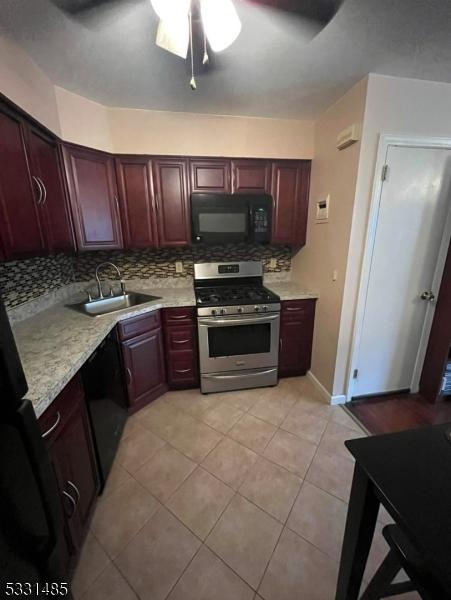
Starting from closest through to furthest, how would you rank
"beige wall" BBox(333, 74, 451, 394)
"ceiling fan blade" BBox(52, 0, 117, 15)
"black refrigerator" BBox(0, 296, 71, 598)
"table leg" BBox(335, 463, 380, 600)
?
"black refrigerator" BBox(0, 296, 71, 598), "table leg" BBox(335, 463, 380, 600), "ceiling fan blade" BBox(52, 0, 117, 15), "beige wall" BBox(333, 74, 451, 394)

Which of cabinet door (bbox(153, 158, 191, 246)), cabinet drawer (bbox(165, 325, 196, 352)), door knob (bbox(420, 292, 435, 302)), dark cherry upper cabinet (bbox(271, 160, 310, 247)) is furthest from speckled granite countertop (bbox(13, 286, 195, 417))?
door knob (bbox(420, 292, 435, 302))

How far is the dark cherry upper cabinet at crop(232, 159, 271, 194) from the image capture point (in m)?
2.25

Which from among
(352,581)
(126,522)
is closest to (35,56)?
(126,522)

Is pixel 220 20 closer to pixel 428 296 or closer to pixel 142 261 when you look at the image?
pixel 142 261

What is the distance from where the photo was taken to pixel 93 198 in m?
1.98

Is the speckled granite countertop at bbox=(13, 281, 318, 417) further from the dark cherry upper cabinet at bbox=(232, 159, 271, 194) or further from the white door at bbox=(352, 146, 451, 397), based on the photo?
the dark cherry upper cabinet at bbox=(232, 159, 271, 194)

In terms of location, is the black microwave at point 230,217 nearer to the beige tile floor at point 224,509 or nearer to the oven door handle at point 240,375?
the oven door handle at point 240,375

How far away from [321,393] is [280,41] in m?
2.53

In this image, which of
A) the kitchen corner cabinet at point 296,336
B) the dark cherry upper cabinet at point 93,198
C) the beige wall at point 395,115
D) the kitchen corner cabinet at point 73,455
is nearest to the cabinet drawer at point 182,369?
the kitchen corner cabinet at point 296,336

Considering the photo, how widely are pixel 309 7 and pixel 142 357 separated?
2275 mm

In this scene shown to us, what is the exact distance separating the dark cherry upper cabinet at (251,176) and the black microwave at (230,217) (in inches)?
3.4

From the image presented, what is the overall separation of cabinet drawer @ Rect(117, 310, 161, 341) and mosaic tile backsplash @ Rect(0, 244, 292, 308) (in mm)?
676

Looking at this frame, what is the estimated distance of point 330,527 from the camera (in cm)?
124

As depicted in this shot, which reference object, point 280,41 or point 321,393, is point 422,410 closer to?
point 321,393
